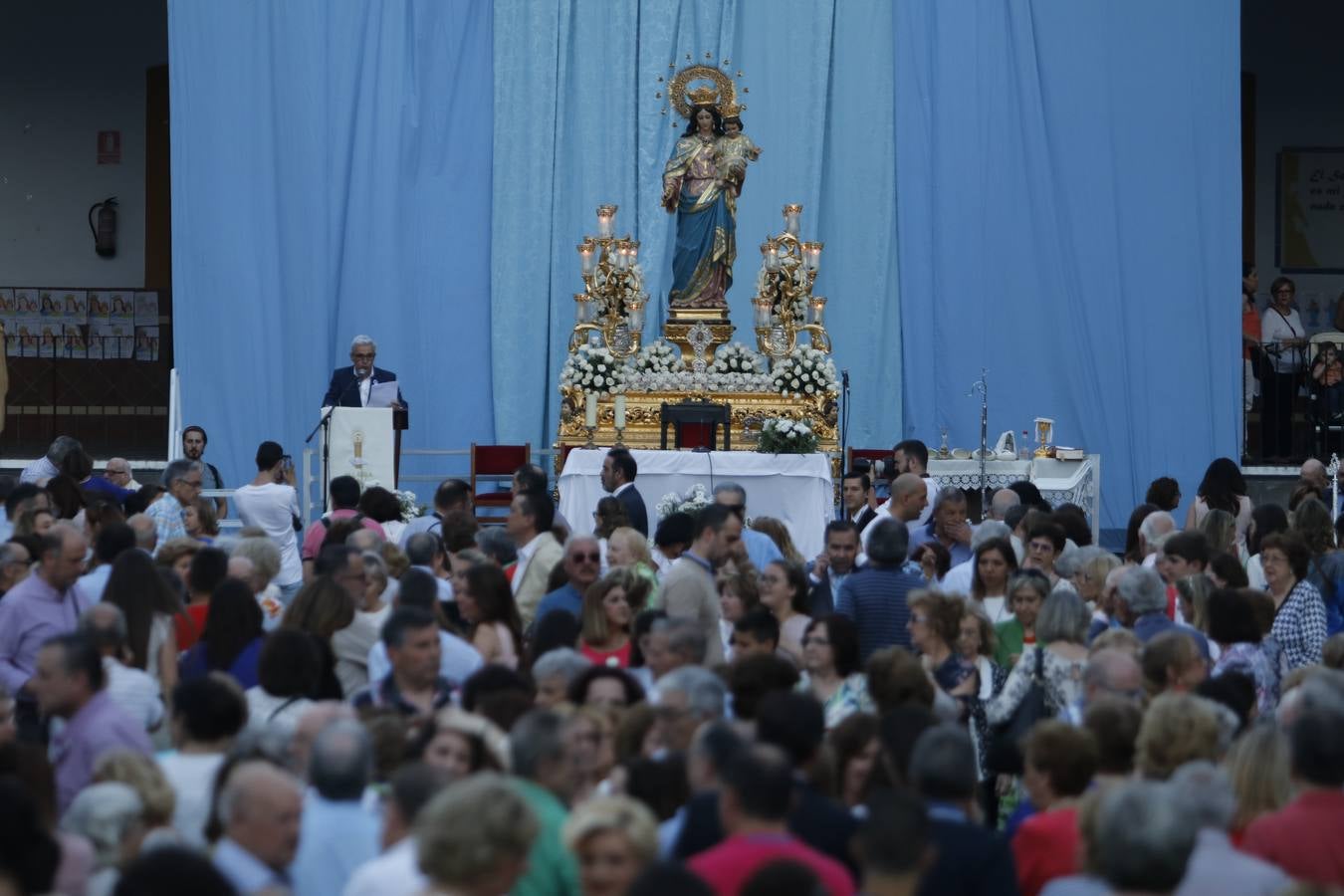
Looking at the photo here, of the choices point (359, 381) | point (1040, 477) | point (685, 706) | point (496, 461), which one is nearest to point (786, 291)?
point (1040, 477)

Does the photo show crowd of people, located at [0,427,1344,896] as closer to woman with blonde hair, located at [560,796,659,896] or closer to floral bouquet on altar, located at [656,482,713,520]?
woman with blonde hair, located at [560,796,659,896]

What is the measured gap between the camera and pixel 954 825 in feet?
15.7

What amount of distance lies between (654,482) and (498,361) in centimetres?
393

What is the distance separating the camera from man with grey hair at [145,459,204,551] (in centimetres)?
A: 1045

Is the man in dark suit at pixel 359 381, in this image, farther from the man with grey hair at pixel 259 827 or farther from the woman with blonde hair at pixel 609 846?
the woman with blonde hair at pixel 609 846

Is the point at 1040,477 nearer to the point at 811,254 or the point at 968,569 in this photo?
the point at 811,254

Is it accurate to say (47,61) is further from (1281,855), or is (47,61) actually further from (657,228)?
(1281,855)

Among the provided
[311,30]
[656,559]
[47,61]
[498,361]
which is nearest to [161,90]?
[47,61]

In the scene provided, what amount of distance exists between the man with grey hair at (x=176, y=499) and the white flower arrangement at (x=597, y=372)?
564 cm

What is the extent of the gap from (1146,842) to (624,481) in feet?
23.9

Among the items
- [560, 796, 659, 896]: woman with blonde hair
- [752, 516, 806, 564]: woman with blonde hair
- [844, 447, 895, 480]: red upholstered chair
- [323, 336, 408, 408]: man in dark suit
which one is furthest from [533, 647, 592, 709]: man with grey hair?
[844, 447, 895, 480]: red upholstered chair

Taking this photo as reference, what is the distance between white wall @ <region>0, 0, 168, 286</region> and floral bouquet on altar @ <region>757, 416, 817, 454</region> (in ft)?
25.4

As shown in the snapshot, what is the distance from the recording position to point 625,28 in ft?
59.0

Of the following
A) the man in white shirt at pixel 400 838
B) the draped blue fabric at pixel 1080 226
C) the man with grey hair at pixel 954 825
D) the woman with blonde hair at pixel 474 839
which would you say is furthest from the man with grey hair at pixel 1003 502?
the woman with blonde hair at pixel 474 839
